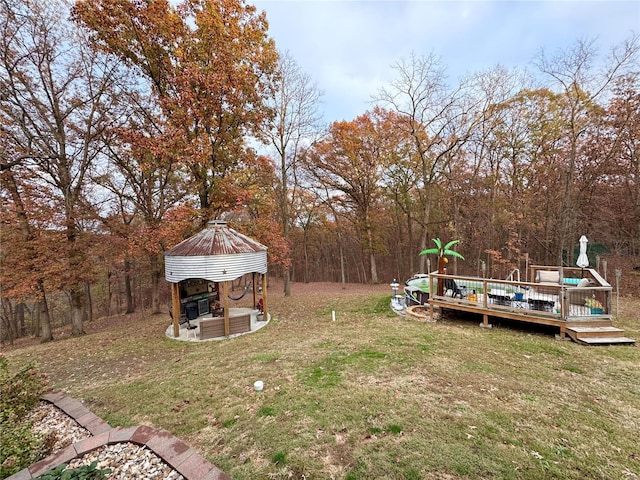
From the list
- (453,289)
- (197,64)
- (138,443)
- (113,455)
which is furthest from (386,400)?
(197,64)

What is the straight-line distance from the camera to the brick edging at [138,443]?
265 centimetres

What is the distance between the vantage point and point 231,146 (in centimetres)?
1060

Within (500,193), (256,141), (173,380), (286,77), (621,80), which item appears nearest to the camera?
(173,380)

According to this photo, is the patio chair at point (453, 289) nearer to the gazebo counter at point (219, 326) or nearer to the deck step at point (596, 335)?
the deck step at point (596, 335)

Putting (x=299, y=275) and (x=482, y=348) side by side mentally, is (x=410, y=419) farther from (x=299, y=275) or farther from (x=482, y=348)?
(x=299, y=275)

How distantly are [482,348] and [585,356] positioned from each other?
1785 millimetres

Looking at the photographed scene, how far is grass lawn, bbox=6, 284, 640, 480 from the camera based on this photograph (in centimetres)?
270

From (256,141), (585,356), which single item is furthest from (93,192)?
(585,356)

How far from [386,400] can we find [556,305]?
5.59 meters

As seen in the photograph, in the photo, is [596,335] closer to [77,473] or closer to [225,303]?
[77,473]

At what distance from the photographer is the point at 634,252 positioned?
1299 centimetres

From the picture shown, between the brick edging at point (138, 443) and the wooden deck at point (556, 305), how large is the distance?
721cm

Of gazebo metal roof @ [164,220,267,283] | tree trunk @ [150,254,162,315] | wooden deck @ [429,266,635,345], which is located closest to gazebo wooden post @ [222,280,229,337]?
gazebo metal roof @ [164,220,267,283]

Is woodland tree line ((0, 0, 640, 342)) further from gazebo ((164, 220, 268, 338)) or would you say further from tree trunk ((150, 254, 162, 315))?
gazebo ((164, 220, 268, 338))
